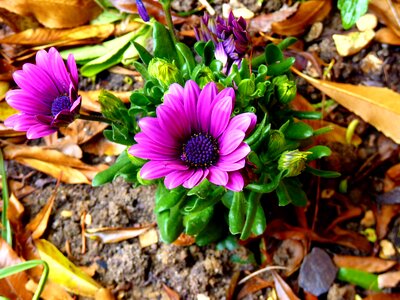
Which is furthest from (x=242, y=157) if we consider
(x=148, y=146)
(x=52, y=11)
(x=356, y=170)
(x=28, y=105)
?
(x=52, y=11)

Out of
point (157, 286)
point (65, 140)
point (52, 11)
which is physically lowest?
point (157, 286)

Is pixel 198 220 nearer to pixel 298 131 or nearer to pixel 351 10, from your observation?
pixel 298 131

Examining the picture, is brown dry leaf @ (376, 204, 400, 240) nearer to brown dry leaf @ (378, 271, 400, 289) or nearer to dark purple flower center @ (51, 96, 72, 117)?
brown dry leaf @ (378, 271, 400, 289)

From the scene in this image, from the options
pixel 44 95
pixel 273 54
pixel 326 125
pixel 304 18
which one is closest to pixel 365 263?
pixel 326 125

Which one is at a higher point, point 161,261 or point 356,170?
point 356,170

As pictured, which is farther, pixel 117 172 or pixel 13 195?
pixel 13 195

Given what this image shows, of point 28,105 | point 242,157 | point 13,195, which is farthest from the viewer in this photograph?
point 13,195

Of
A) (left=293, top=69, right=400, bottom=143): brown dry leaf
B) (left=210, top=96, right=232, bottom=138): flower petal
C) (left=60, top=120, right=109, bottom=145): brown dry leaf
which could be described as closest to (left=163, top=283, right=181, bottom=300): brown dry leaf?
(left=60, top=120, right=109, bottom=145): brown dry leaf

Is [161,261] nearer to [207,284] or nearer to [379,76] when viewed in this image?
[207,284]

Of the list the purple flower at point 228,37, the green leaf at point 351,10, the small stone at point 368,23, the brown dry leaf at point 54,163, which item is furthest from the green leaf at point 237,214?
the small stone at point 368,23
